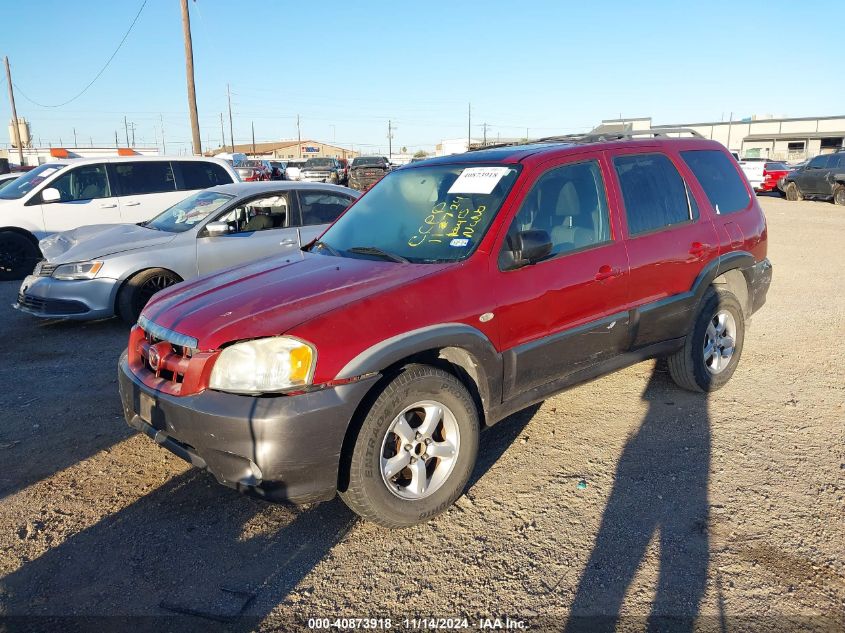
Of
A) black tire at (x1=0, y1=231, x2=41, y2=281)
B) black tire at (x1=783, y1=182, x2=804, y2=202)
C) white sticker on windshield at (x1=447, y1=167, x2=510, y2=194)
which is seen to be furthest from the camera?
black tire at (x1=783, y1=182, x2=804, y2=202)

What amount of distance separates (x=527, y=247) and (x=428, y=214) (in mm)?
752

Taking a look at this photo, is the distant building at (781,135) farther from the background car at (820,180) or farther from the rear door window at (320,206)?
the rear door window at (320,206)

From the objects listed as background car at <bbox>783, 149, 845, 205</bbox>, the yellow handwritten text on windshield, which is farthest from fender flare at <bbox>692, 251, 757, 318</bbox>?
background car at <bbox>783, 149, 845, 205</bbox>

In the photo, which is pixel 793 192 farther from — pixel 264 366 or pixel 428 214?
pixel 264 366

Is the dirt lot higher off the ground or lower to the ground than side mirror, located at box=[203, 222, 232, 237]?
lower

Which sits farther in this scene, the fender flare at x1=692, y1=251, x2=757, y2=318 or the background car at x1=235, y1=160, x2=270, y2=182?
the background car at x1=235, y1=160, x2=270, y2=182

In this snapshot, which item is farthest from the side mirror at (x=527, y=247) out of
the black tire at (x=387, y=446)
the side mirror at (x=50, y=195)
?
the side mirror at (x=50, y=195)

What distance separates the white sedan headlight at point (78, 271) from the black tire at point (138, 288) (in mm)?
307

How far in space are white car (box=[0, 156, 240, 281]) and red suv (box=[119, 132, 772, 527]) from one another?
6.56m

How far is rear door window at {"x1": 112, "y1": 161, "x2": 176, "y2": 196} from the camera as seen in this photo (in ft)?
32.5

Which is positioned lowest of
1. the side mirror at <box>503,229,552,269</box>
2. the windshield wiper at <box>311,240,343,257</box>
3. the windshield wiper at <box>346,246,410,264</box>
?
the windshield wiper at <box>311,240,343,257</box>

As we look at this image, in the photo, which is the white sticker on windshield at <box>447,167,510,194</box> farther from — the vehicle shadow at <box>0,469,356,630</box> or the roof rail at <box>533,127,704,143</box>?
the vehicle shadow at <box>0,469,356,630</box>

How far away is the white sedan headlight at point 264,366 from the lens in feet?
9.48

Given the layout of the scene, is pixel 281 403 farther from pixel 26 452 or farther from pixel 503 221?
pixel 26 452
